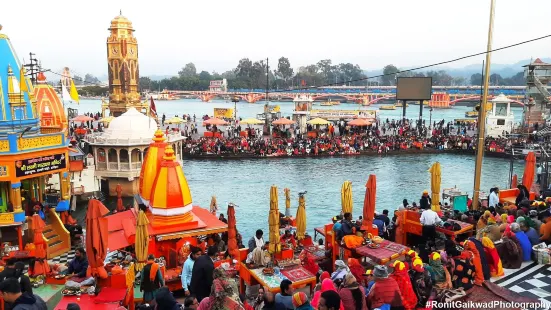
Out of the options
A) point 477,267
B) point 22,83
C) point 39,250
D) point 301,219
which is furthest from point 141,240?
point 22,83

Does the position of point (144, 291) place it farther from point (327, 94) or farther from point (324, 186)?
point (327, 94)

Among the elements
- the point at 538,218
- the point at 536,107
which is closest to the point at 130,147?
the point at 538,218

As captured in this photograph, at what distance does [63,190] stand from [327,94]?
9010 cm

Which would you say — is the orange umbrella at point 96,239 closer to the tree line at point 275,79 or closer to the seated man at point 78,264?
the seated man at point 78,264

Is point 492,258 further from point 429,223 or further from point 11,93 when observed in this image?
point 11,93

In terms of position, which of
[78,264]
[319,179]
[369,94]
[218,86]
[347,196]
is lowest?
[319,179]

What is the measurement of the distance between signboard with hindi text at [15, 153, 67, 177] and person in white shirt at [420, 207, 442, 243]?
10.0 m

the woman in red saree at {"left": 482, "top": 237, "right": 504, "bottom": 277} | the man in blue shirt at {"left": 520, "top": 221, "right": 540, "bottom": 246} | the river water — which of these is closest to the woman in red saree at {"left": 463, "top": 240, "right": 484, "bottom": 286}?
the woman in red saree at {"left": 482, "top": 237, "right": 504, "bottom": 277}

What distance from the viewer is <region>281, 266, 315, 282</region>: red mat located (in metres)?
8.08

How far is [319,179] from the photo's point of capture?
2634cm

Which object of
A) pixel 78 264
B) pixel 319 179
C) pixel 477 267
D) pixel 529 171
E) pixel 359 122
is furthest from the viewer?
pixel 359 122

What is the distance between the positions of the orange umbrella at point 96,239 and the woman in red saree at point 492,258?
6.69m

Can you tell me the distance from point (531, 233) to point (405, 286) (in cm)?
406

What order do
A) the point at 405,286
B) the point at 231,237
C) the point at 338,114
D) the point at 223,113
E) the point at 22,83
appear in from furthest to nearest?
the point at 223,113
the point at 338,114
the point at 22,83
the point at 231,237
the point at 405,286
